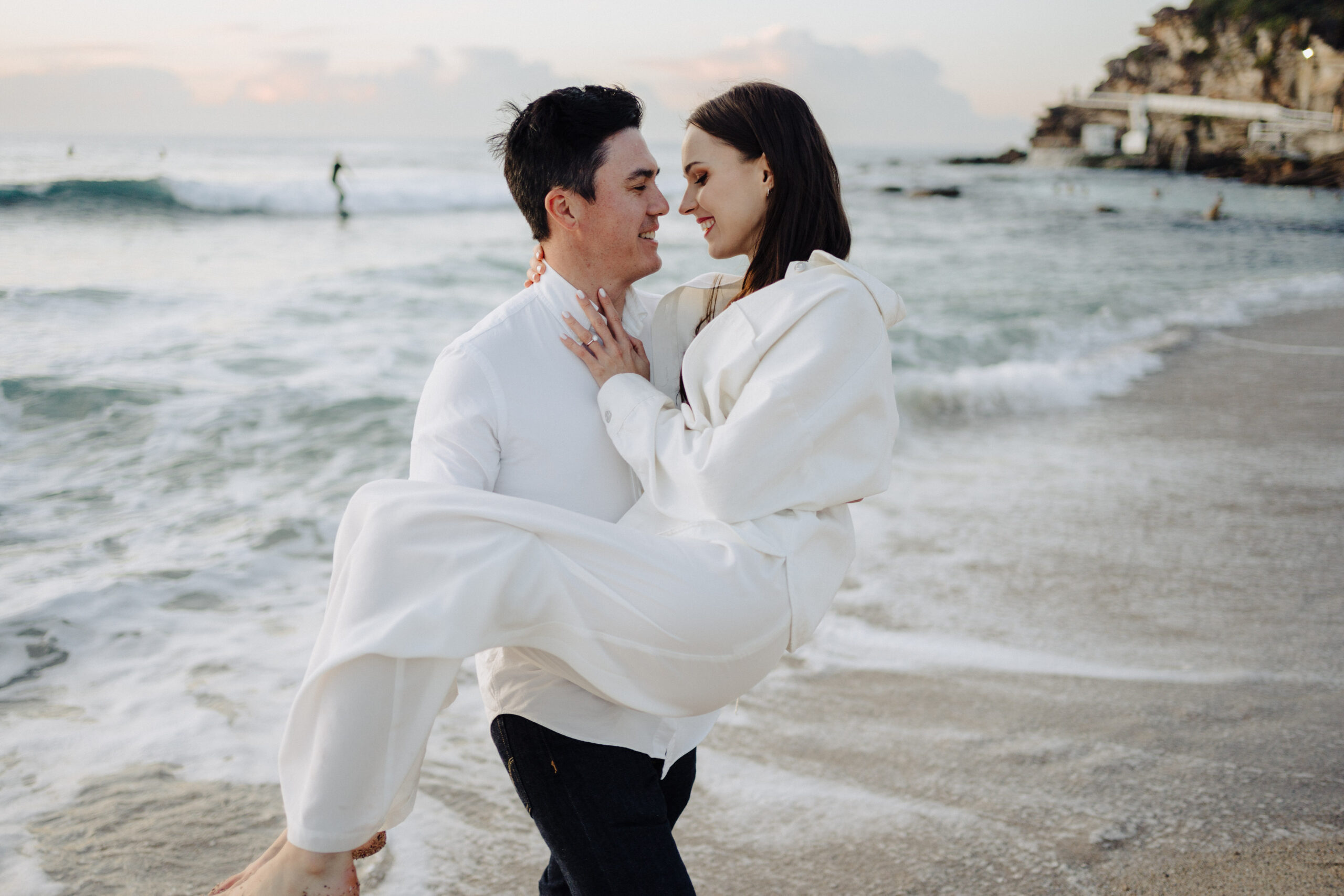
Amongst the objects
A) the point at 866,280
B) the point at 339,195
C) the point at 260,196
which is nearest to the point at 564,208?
the point at 866,280

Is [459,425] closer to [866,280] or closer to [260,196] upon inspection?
[866,280]

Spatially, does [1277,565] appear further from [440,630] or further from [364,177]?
[364,177]

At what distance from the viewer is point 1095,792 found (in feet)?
9.92

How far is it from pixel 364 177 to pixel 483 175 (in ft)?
16.2

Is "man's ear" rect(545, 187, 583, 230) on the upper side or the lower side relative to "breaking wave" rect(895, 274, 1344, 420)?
upper

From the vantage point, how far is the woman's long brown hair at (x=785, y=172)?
2.02m

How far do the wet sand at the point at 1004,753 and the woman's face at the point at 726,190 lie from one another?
1798 millimetres

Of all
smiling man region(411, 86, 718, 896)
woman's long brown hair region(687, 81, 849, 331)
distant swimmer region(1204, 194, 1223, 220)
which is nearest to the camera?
smiling man region(411, 86, 718, 896)

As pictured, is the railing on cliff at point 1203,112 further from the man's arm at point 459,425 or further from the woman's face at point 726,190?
the man's arm at point 459,425

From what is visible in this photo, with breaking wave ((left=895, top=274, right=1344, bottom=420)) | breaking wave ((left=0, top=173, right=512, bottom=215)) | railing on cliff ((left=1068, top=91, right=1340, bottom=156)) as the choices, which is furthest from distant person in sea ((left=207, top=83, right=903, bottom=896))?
railing on cliff ((left=1068, top=91, right=1340, bottom=156))

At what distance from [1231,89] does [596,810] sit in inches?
3327

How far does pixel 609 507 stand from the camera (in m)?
1.98

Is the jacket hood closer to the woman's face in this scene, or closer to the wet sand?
the woman's face

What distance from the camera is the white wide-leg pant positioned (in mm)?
1450
